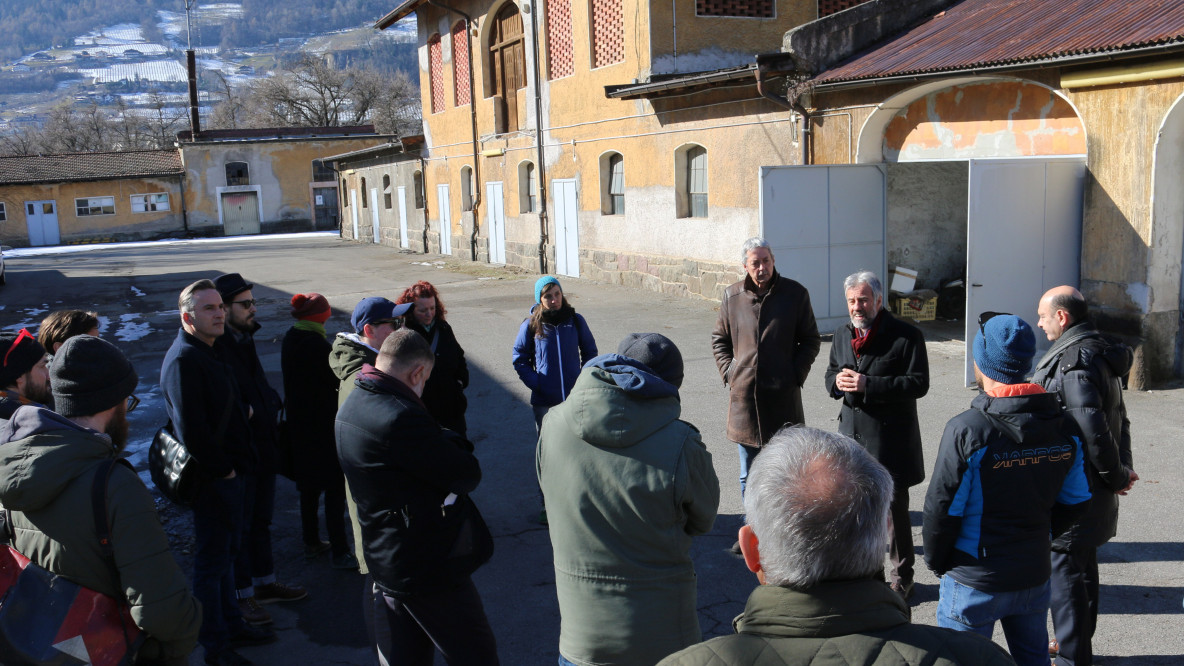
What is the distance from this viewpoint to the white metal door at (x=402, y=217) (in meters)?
29.9

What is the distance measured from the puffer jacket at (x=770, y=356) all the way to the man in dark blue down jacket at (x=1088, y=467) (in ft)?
4.55

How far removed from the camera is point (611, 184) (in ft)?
59.1

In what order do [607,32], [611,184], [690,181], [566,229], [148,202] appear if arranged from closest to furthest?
[690,181], [607,32], [611,184], [566,229], [148,202]

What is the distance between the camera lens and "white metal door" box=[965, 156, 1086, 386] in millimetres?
8836

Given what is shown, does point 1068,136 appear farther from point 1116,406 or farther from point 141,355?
point 141,355

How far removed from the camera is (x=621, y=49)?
16609mm

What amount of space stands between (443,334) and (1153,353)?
273 inches

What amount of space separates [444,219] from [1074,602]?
2436 cm

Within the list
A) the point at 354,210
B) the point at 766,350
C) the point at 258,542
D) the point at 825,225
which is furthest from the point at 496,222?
the point at 258,542

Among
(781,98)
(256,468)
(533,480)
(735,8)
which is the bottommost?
(533,480)

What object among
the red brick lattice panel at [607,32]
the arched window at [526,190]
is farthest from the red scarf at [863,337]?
the arched window at [526,190]

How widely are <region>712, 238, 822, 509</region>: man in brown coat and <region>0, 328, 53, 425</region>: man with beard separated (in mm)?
3339

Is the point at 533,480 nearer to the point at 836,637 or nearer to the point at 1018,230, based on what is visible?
the point at 836,637

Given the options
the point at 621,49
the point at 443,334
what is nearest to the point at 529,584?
the point at 443,334
